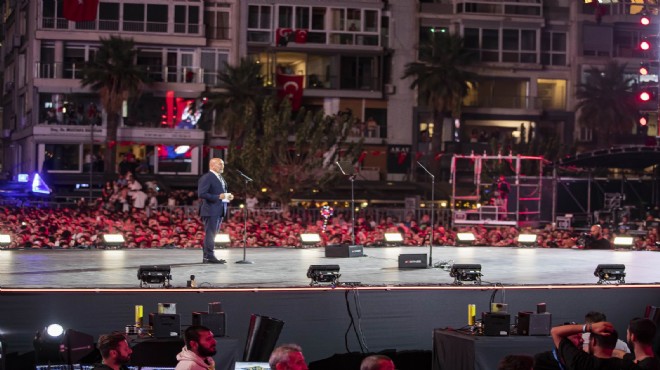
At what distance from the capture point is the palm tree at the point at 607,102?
61281 mm

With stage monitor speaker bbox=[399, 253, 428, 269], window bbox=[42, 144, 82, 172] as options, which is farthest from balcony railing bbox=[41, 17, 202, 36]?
stage monitor speaker bbox=[399, 253, 428, 269]

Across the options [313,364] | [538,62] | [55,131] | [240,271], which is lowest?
[313,364]

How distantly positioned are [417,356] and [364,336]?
2.64 feet

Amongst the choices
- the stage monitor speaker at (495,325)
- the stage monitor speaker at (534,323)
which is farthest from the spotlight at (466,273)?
the stage monitor speaker at (495,325)

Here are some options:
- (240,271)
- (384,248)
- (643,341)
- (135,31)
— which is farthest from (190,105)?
(643,341)

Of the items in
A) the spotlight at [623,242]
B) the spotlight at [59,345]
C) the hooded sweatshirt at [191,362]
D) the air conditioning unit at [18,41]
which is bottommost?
the spotlight at [59,345]

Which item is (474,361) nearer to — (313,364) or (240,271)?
(313,364)

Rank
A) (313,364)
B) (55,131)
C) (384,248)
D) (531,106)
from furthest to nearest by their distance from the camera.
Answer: (531,106) → (55,131) → (384,248) → (313,364)

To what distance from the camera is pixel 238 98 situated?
55.4m

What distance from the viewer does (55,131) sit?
57062 mm

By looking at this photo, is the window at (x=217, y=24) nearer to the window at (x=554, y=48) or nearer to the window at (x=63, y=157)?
the window at (x=63, y=157)

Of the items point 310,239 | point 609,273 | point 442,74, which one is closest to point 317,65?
point 442,74

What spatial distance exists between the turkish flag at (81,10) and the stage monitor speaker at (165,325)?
44.8 m

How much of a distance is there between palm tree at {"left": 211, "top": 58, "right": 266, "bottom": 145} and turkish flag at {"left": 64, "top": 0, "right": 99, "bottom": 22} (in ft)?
23.4
